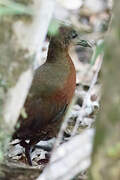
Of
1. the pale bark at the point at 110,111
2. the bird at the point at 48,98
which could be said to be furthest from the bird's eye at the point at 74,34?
the pale bark at the point at 110,111

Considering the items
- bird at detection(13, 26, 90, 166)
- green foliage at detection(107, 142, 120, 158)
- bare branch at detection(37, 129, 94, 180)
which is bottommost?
bird at detection(13, 26, 90, 166)

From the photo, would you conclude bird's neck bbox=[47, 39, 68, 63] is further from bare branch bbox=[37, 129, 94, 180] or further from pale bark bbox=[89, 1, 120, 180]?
pale bark bbox=[89, 1, 120, 180]

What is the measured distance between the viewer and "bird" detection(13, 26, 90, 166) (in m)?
4.52

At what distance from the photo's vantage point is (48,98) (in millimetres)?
4645

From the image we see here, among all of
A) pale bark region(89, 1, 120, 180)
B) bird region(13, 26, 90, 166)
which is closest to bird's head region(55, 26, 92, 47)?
bird region(13, 26, 90, 166)

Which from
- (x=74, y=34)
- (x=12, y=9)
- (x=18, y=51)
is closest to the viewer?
(x=12, y=9)

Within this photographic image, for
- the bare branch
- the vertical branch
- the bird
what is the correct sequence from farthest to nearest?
1. the bird
2. the vertical branch
3. the bare branch

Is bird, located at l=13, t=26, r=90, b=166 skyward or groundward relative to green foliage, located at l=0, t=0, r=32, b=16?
groundward

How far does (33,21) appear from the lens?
7.86 ft

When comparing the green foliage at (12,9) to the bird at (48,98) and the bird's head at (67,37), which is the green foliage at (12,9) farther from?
the bird's head at (67,37)

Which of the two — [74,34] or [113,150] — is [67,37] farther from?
[113,150]

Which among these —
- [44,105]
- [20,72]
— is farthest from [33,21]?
[44,105]

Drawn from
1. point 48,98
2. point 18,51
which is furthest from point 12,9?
point 48,98

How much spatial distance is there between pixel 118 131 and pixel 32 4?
2.33 ft
